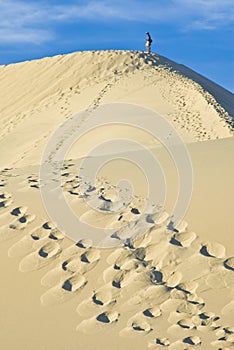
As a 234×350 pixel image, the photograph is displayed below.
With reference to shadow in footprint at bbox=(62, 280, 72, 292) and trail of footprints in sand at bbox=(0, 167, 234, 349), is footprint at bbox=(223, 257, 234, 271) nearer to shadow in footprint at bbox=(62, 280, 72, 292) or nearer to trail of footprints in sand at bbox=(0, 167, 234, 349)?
trail of footprints in sand at bbox=(0, 167, 234, 349)

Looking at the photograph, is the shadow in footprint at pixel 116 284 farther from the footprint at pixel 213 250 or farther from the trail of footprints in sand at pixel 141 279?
the footprint at pixel 213 250

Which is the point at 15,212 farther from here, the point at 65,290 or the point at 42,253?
the point at 65,290

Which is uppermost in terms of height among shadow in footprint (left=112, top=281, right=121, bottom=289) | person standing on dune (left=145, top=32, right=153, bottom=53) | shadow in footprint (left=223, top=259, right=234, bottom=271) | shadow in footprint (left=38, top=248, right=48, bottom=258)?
person standing on dune (left=145, top=32, right=153, bottom=53)

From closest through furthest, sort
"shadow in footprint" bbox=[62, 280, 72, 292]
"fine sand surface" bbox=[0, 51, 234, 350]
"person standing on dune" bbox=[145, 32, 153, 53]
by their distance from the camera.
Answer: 1. "fine sand surface" bbox=[0, 51, 234, 350]
2. "shadow in footprint" bbox=[62, 280, 72, 292]
3. "person standing on dune" bbox=[145, 32, 153, 53]

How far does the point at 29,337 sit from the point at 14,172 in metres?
4.40

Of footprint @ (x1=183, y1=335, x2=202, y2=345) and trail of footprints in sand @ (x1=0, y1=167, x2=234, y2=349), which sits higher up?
trail of footprints in sand @ (x1=0, y1=167, x2=234, y2=349)

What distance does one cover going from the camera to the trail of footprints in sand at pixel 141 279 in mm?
3777

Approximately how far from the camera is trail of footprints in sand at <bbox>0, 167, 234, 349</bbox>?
149 inches

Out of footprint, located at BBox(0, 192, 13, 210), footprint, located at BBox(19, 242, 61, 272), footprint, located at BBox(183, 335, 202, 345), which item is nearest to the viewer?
footprint, located at BBox(183, 335, 202, 345)

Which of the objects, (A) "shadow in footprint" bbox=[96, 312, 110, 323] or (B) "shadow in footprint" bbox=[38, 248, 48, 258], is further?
(B) "shadow in footprint" bbox=[38, 248, 48, 258]

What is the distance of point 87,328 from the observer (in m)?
3.80

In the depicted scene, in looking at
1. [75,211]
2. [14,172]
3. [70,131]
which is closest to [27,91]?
[70,131]

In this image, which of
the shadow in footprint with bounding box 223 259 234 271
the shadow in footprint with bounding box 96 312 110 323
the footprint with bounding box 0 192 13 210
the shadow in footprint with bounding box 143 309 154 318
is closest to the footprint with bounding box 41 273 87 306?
the shadow in footprint with bounding box 96 312 110 323

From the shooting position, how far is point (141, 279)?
439cm
